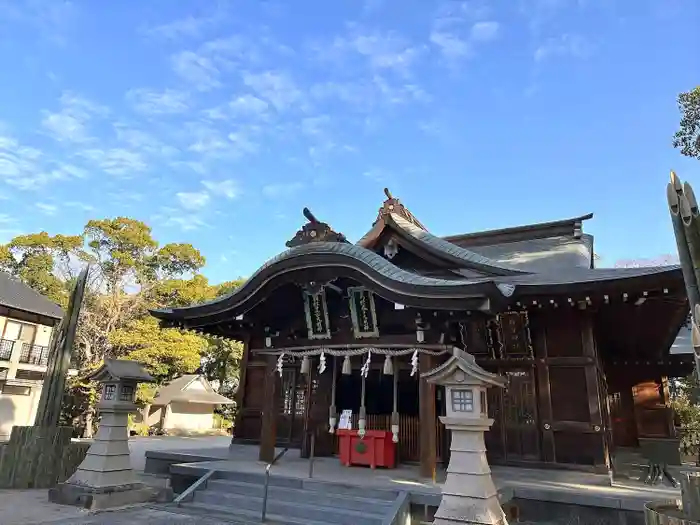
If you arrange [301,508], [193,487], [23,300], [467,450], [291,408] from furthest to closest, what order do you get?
[23,300]
[291,408]
[193,487]
[301,508]
[467,450]

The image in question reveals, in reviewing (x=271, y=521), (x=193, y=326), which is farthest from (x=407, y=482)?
(x=193, y=326)

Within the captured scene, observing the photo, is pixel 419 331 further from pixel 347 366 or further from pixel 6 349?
pixel 6 349

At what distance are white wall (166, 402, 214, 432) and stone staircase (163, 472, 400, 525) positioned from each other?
2321cm

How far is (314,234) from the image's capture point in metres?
10.1

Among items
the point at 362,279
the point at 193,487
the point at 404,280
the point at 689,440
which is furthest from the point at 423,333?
the point at 689,440

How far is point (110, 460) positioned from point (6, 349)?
2096 centimetres

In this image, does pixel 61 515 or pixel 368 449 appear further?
pixel 368 449

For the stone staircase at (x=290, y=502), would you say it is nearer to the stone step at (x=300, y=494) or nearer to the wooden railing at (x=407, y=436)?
the stone step at (x=300, y=494)

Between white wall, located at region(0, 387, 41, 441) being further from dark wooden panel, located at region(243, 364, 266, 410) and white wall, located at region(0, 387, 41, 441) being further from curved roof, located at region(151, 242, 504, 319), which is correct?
curved roof, located at region(151, 242, 504, 319)

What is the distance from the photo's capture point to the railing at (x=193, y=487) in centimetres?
802

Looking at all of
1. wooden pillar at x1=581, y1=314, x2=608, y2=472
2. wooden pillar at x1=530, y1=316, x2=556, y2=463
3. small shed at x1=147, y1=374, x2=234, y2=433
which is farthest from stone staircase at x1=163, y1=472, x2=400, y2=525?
small shed at x1=147, y1=374, x2=234, y2=433

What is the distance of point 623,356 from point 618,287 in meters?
8.70

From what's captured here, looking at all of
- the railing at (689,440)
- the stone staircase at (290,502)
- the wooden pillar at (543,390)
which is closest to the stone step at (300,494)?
the stone staircase at (290,502)

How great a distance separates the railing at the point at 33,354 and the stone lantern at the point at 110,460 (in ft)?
67.8
